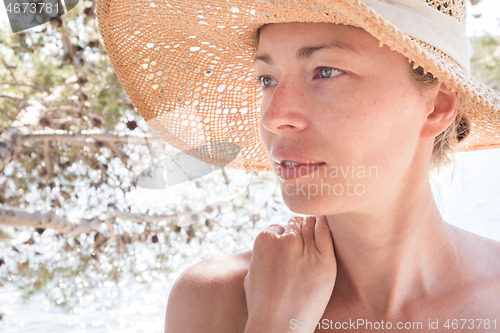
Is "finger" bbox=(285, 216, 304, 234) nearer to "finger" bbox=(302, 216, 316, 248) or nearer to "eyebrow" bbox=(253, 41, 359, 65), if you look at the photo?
"finger" bbox=(302, 216, 316, 248)

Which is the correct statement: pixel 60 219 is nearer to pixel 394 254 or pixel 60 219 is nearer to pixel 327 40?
pixel 394 254

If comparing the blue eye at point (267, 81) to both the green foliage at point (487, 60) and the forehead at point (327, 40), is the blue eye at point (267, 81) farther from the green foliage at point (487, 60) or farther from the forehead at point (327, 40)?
the green foliage at point (487, 60)

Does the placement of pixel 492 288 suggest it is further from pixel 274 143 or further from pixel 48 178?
pixel 48 178

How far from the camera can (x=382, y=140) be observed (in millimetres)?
1230

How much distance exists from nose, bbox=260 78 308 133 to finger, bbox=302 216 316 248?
15.1 inches

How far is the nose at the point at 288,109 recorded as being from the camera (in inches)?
47.3

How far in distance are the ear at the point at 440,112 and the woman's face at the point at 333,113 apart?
11cm

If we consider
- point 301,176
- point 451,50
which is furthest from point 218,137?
point 451,50

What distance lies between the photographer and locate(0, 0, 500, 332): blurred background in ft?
11.4

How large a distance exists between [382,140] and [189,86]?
75cm

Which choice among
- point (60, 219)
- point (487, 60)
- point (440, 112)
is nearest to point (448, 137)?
point (440, 112)

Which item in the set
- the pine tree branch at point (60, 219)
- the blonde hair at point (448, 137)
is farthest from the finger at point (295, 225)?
the pine tree branch at point (60, 219)

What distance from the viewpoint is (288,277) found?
1.38 metres

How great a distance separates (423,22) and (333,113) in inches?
11.1
